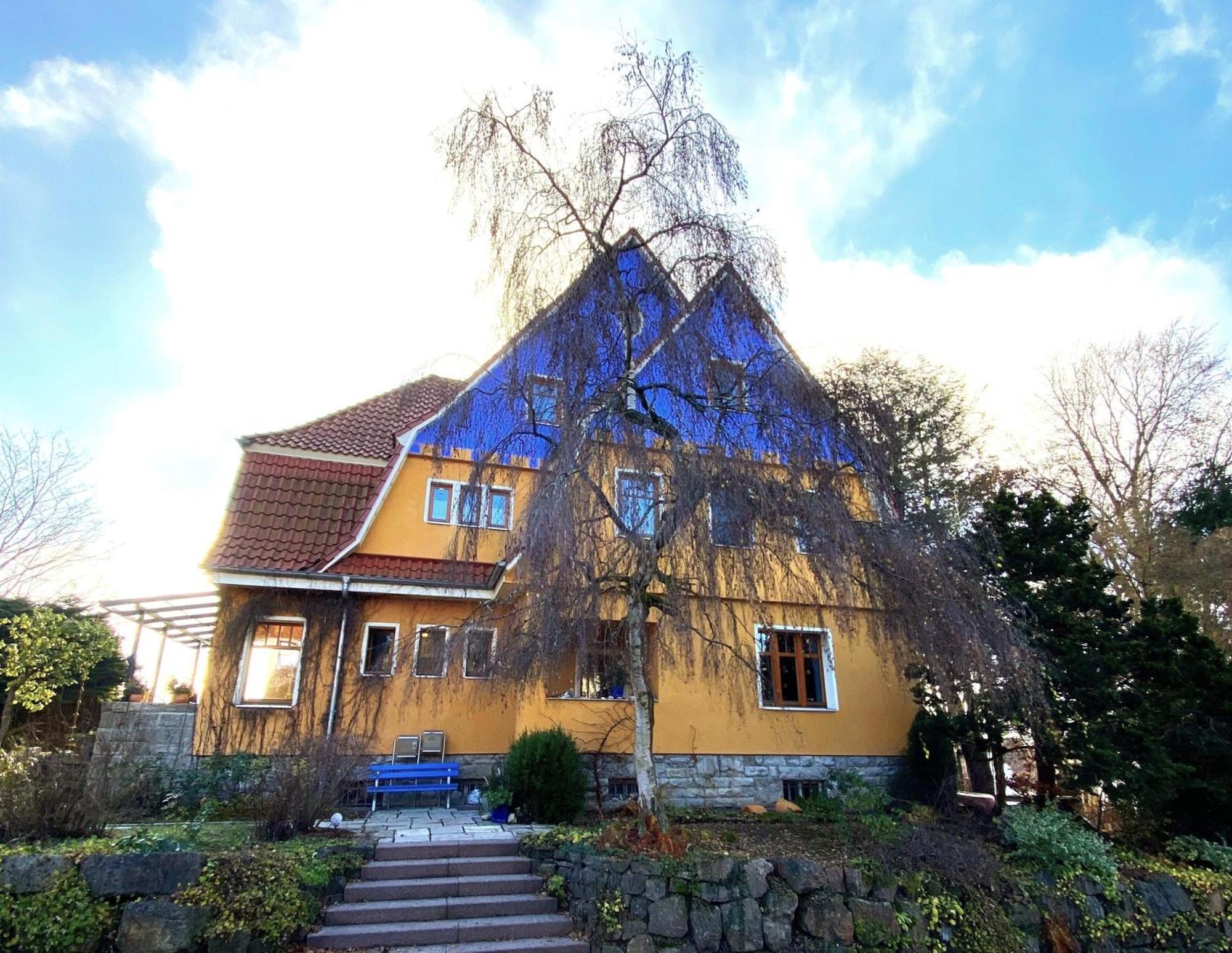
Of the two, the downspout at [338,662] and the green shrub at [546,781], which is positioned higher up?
the downspout at [338,662]

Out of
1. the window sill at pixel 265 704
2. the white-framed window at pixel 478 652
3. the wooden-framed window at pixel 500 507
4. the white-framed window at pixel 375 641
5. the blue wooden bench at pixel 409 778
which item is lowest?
the blue wooden bench at pixel 409 778

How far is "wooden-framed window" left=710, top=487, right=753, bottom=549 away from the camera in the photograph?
615 cm

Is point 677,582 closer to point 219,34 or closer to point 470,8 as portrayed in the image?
point 470,8

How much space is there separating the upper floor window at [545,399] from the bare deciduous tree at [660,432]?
5 centimetres

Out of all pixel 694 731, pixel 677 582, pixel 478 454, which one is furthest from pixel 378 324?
pixel 694 731

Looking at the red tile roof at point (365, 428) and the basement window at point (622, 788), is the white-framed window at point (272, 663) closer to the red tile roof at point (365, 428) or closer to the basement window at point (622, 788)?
the red tile roof at point (365, 428)

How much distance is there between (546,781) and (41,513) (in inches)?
668

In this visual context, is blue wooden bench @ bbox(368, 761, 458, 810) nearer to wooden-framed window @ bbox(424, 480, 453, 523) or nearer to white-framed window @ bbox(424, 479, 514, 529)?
white-framed window @ bbox(424, 479, 514, 529)

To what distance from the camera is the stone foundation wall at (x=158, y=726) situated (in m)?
9.01

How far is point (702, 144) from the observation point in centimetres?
729

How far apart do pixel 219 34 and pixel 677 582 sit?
8484mm

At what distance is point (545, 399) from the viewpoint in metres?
7.12

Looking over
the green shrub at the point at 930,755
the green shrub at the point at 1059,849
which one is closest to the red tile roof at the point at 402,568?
the green shrub at the point at 930,755

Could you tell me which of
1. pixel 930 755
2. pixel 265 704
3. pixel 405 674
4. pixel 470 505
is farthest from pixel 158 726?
pixel 930 755
